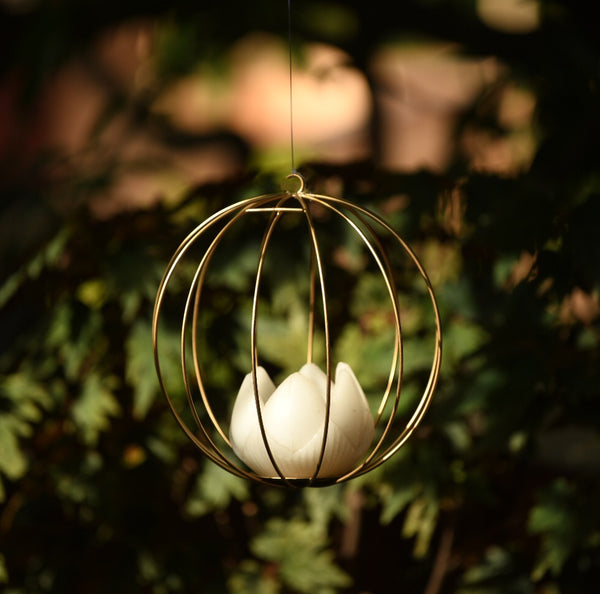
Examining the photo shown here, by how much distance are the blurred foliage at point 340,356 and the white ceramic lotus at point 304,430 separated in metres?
0.34

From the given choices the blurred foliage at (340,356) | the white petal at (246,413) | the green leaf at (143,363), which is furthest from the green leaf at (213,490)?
the white petal at (246,413)

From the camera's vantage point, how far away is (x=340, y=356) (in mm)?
1171

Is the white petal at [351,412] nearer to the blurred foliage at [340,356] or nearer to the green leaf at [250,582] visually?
the blurred foliage at [340,356]

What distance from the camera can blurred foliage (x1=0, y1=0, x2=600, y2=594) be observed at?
3.11 feet

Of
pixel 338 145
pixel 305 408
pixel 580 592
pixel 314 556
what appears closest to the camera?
pixel 305 408

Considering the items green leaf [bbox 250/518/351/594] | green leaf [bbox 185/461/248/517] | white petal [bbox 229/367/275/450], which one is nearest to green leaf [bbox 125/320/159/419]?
green leaf [bbox 185/461/248/517]

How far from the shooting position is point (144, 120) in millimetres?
1695

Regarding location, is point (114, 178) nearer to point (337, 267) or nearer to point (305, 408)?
point (337, 267)

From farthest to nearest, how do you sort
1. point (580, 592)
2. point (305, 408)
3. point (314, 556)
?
point (314, 556), point (580, 592), point (305, 408)

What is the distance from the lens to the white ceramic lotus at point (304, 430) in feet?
1.94

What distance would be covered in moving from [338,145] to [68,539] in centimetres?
91

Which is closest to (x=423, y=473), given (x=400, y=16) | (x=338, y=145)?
(x=400, y=16)

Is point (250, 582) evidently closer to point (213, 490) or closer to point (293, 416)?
point (213, 490)

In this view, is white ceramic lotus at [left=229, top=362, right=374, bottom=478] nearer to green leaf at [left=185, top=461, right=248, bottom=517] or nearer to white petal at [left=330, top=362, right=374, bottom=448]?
white petal at [left=330, top=362, right=374, bottom=448]
